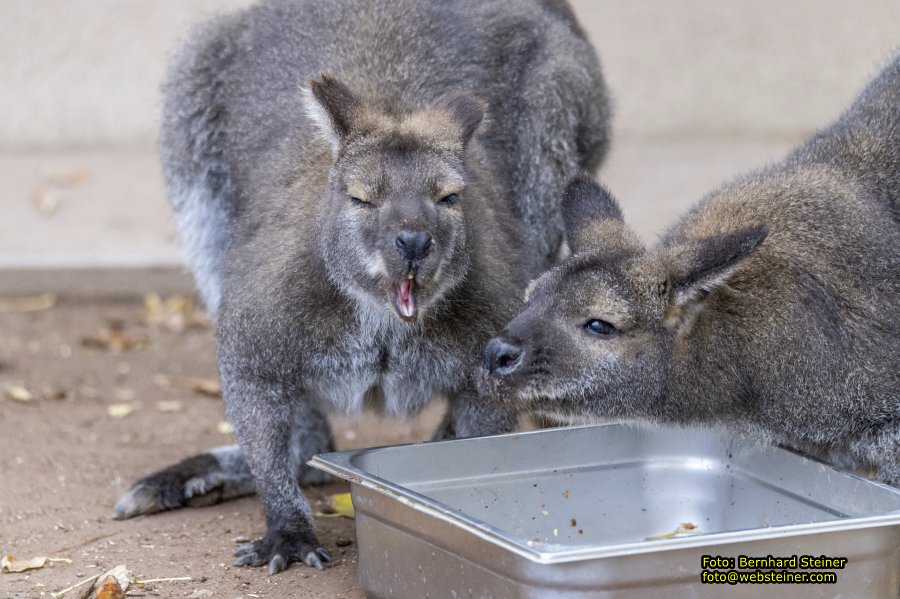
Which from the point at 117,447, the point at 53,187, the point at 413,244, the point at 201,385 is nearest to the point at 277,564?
the point at 413,244

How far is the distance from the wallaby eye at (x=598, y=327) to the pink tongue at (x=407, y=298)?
0.61 meters

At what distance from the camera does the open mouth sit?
16.9 ft

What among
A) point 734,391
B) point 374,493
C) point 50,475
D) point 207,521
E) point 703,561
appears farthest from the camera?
point 50,475

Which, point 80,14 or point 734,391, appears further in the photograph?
point 80,14

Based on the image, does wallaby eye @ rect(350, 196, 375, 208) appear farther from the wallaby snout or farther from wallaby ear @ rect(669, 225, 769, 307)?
wallaby ear @ rect(669, 225, 769, 307)

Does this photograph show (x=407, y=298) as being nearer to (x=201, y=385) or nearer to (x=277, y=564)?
(x=277, y=564)

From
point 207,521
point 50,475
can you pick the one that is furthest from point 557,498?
point 50,475

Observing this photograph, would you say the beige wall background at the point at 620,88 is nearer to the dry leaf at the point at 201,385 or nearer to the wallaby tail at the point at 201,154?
the dry leaf at the point at 201,385

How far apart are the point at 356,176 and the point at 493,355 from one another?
0.85 metres

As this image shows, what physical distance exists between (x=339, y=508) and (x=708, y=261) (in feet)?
7.48

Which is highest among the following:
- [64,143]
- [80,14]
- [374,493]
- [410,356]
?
[80,14]

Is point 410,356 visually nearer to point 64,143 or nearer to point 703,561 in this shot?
point 703,561

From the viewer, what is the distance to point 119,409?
7.93 m

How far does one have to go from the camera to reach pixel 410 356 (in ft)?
18.6
